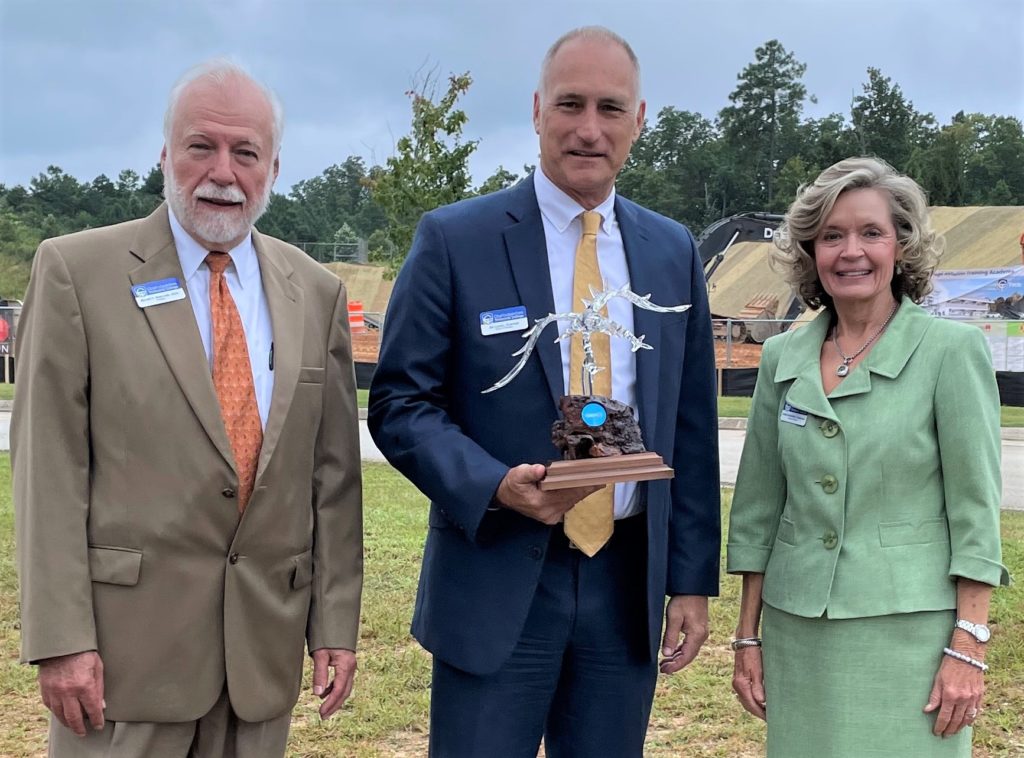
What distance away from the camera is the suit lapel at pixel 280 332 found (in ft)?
8.82

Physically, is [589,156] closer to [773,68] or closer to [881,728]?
[881,728]

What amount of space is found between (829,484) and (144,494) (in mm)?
1781

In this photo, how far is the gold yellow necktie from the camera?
2.79m

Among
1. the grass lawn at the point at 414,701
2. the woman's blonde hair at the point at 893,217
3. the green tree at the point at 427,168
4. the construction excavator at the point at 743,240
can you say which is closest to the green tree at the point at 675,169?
the construction excavator at the point at 743,240

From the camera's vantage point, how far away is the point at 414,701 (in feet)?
17.0

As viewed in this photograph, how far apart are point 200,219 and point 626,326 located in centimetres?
118

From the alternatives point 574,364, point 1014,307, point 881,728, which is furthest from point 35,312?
point 1014,307

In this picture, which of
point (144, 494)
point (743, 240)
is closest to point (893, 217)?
point (144, 494)

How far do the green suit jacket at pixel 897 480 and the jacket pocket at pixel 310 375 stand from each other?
133 centimetres

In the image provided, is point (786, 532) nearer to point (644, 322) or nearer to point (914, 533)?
point (914, 533)

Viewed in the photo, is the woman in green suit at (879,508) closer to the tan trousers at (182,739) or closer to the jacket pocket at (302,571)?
the jacket pocket at (302,571)

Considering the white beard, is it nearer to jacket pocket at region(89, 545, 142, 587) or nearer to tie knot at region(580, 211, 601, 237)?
jacket pocket at region(89, 545, 142, 587)

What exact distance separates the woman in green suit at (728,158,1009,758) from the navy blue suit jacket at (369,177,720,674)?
1.24 feet

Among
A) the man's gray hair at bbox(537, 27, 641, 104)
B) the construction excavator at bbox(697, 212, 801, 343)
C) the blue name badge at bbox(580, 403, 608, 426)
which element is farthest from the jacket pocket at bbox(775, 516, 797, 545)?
the construction excavator at bbox(697, 212, 801, 343)
